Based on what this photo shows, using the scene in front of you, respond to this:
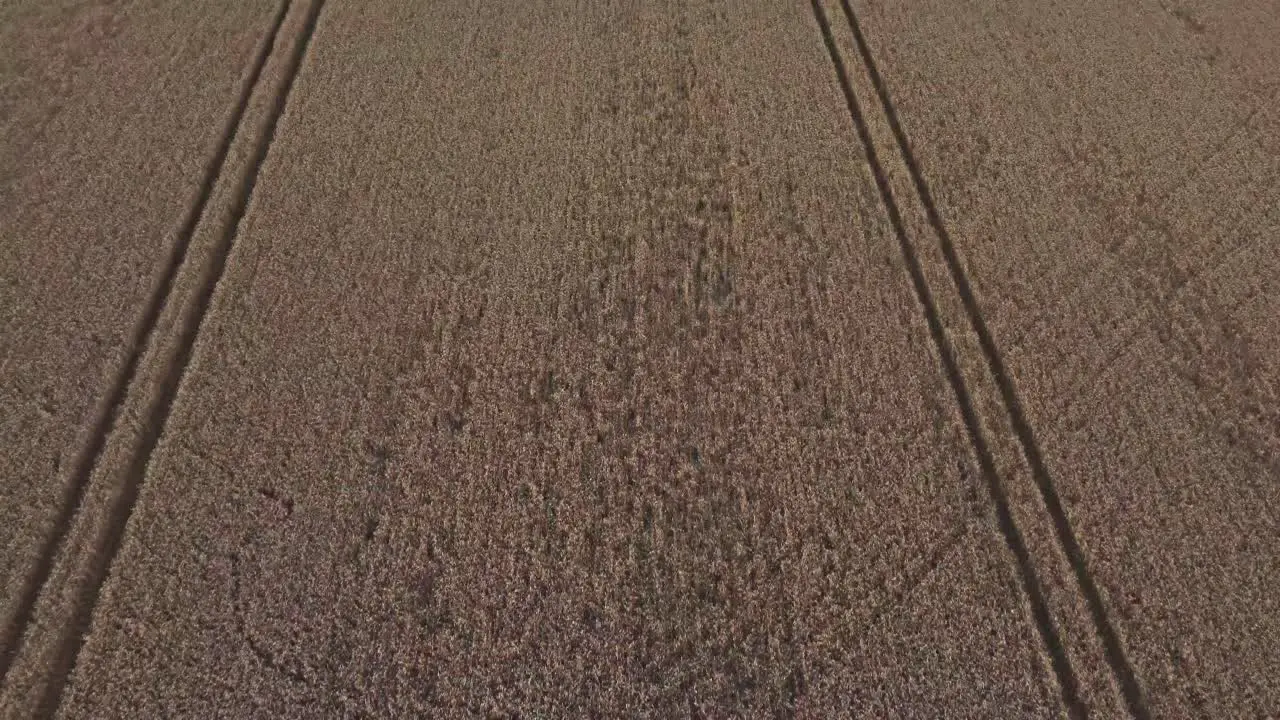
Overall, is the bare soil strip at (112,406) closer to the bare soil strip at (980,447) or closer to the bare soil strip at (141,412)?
the bare soil strip at (141,412)

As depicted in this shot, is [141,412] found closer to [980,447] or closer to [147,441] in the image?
[147,441]

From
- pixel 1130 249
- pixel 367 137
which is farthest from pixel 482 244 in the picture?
pixel 1130 249

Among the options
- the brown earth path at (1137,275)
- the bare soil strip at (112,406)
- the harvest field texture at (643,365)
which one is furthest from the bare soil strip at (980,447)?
the bare soil strip at (112,406)

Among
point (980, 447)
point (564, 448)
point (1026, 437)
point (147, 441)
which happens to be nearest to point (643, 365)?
point (564, 448)

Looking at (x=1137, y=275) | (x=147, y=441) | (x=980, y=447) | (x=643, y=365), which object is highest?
(x=1137, y=275)

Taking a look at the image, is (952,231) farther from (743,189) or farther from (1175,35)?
(1175,35)

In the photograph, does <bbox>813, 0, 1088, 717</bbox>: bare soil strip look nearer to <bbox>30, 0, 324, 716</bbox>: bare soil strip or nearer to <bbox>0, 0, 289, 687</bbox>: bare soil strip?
<bbox>30, 0, 324, 716</bbox>: bare soil strip
